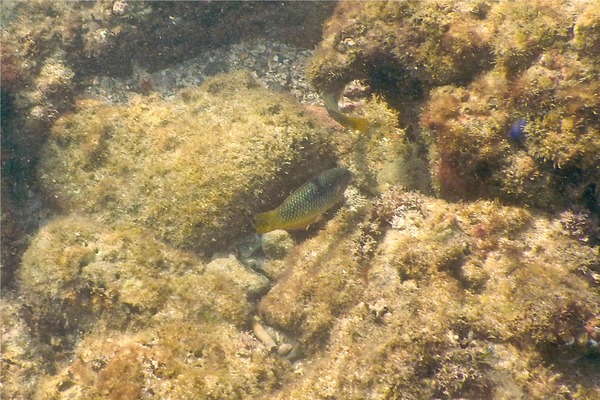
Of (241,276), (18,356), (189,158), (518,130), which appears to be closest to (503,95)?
(518,130)

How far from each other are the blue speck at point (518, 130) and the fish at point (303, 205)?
4.91 ft

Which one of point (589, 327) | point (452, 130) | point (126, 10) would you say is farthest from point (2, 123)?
point (589, 327)

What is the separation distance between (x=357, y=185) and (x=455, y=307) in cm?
212

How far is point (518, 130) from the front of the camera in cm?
276

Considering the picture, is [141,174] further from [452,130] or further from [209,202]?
[452,130]

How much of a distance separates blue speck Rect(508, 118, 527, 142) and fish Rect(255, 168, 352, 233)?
4.91 feet

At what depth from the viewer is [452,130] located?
9.76 feet

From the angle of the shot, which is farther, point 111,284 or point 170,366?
point 111,284

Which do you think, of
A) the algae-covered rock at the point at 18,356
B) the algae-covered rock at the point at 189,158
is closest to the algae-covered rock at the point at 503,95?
the algae-covered rock at the point at 189,158

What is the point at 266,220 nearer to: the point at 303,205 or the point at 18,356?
the point at 303,205

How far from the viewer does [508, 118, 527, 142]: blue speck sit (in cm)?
275

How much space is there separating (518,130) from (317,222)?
2230 millimetres

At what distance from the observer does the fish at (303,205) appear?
11.6 feet

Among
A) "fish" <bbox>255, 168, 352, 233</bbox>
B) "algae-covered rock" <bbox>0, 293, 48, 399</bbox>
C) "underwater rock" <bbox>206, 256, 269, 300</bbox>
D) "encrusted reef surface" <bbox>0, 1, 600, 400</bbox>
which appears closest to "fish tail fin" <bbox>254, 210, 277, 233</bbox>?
"fish" <bbox>255, 168, 352, 233</bbox>
